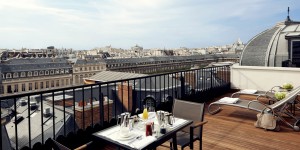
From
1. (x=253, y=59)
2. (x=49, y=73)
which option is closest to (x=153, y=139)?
(x=253, y=59)

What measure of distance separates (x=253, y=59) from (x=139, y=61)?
9416 cm

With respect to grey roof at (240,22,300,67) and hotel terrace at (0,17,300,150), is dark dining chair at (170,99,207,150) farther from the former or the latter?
grey roof at (240,22,300,67)

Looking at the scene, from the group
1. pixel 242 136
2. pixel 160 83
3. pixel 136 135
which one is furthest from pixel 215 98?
pixel 136 135

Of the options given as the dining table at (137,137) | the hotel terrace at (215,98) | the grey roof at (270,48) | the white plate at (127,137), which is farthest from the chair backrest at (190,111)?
the grey roof at (270,48)

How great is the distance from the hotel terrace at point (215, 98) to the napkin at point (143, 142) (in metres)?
1.13

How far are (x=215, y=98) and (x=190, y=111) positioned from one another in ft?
15.9

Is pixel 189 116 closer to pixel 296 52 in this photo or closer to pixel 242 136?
pixel 242 136

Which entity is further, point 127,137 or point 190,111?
point 190,111

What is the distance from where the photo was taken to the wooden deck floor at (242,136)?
13.4 ft

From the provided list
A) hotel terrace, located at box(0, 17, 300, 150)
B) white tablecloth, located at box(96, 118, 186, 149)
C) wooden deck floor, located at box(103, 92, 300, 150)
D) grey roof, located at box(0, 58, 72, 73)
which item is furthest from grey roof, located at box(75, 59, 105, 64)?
white tablecloth, located at box(96, 118, 186, 149)

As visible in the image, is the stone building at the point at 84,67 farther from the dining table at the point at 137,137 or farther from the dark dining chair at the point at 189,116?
the dining table at the point at 137,137

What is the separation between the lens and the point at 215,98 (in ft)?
26.5

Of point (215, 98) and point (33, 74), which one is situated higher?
point (215, 98)

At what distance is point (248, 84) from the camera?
9.09 metres
